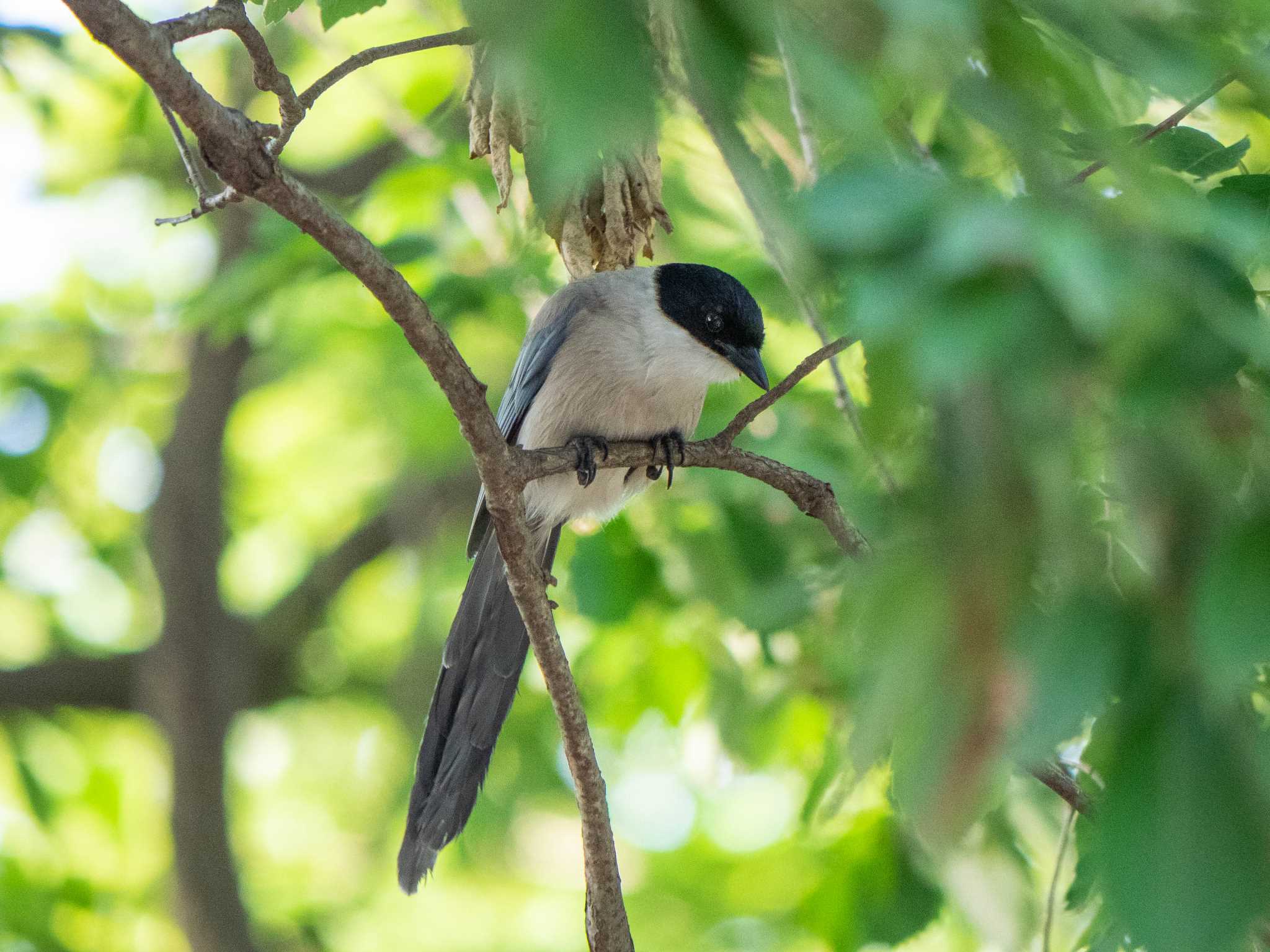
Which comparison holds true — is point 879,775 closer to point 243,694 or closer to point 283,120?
point 283,120

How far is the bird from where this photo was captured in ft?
12.2

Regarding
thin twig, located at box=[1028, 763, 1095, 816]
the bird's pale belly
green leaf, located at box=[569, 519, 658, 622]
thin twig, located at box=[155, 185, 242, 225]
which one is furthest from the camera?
green leaf, located at box=[569, 519, 658, 622]

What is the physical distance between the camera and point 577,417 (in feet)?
14.1

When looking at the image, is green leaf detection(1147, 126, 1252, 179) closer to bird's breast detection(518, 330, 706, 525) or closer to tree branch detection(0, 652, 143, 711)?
bird's breast detection(518, 330, 706, 525)

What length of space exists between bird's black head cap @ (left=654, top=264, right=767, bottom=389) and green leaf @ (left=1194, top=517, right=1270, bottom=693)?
307cm

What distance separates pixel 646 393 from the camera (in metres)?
4.24

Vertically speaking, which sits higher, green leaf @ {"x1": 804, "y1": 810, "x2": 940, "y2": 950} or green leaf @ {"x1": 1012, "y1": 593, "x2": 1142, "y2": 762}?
green leaf @ {"x1": 1012, "y1": 593, "x2": 1142, "y2": 762}

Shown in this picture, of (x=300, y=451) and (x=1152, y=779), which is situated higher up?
(x=1152, y=779)

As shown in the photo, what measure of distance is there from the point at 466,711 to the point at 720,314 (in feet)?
5.13

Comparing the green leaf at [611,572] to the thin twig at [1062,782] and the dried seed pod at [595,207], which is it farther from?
the thin twig at [1062,782]

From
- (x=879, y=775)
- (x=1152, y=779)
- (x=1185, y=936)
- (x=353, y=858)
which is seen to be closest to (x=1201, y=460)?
(x=1152, y=779)

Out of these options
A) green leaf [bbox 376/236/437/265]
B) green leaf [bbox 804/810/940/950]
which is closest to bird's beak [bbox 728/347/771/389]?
green leaf [bbox 376/236/437/265]

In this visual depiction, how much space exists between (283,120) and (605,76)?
5.53ft

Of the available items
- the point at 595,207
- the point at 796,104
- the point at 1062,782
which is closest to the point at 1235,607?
the point at 796,104
